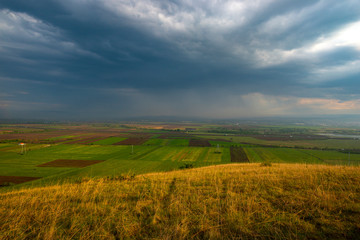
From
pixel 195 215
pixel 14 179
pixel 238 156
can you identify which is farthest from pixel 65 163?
pixel 238 156

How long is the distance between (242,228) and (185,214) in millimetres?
1593

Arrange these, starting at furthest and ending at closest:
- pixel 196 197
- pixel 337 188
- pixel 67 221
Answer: pixel 337 188
pixel 196 197
pixel 67 221

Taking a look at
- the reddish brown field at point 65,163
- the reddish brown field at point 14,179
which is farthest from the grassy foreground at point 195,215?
the reddish brown field at point 65,163

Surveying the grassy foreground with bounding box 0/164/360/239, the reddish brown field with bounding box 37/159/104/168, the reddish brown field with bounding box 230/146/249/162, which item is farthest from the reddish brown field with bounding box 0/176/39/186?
the reddish brown field with bounding box 230/146/249/162

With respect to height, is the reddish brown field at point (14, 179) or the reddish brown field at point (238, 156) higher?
the reddish brown field at point (14, 179)

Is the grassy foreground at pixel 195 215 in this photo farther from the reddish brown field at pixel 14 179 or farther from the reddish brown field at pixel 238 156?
the reddish brown field at pixel 238 156

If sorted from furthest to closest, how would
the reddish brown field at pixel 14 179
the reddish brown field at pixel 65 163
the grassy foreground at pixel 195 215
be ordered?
the reddish brown field at pixel 65 163, the reddish brown field at pixel 14 179, the grassy foreground at pixel 195 215

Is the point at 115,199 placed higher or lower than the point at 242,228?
lower

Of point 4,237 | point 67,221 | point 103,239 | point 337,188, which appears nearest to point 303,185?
point 337,188

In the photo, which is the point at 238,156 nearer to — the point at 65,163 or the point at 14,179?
the point at 65,163

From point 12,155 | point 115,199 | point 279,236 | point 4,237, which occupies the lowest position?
point 12,155

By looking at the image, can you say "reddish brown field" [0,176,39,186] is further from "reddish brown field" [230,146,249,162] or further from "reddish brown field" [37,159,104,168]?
"reddish brown field" [230,146,249,162]

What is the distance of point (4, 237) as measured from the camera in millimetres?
3930

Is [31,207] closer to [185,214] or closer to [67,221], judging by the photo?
[67,221]
